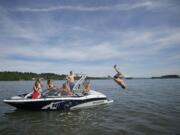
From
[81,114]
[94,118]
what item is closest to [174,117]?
[94,118]

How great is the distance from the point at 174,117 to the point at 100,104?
5680 mm

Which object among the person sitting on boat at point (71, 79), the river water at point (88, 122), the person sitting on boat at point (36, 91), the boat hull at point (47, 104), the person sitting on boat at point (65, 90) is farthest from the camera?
the person sitting on boat at point (71, 79)

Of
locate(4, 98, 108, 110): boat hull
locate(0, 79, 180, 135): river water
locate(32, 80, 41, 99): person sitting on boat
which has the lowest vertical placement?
locate(0, 79, 180, 135): river water

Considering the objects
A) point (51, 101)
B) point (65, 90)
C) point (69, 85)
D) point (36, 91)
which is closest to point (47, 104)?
point (51, 101)

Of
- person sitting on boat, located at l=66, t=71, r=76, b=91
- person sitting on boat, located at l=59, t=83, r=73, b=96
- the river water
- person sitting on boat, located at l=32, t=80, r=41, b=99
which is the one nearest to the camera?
the river water

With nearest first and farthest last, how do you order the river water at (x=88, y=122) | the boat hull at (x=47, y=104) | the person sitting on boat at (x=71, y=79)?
1. the river water at (x=88, y=122)
2. the boat hull at (x=47, y=104)
3. the person sitting on boat at (x=71, y=79)

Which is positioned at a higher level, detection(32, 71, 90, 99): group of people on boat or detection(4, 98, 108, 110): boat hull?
detection(32, 71, 90, 99): group of people on boat

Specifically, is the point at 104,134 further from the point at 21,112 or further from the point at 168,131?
the point at 21,112

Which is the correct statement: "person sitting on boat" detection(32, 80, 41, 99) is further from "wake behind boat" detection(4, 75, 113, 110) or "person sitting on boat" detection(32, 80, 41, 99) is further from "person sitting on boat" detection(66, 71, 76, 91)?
"person sitting on boat" detection(66, 71, 76, 91)

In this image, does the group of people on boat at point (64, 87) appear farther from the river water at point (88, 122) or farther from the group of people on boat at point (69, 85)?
the river water at point (88, 122)

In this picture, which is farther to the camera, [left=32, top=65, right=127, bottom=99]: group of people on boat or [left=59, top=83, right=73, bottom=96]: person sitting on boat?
[left=59, top=83, right=73, bottom=96]: person sitting on boat

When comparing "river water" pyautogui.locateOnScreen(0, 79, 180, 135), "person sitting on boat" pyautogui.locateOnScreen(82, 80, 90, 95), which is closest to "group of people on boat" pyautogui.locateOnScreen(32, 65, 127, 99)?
"person sitting on boat" pyautogui.locateOnScreen(82, 80, 90, 95)

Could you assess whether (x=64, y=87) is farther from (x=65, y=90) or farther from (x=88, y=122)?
(x=88, y=122)

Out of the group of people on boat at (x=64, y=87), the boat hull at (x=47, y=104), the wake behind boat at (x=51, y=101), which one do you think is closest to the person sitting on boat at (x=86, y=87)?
the group of people on boat at (x=64, y=87)
